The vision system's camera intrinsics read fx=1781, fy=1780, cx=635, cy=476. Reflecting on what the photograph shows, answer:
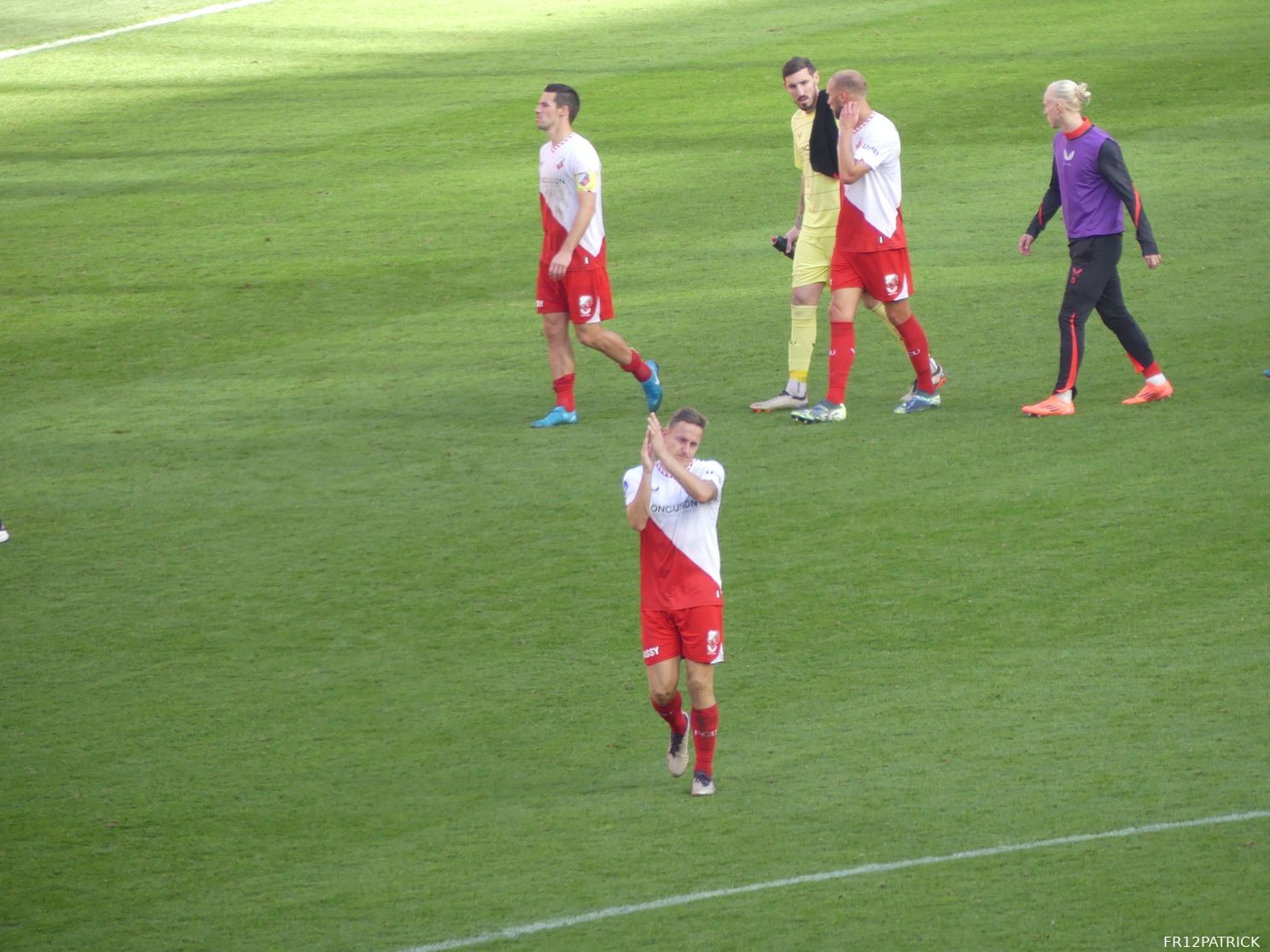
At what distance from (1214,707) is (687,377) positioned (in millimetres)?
5687

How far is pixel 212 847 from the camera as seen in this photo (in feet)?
22.1

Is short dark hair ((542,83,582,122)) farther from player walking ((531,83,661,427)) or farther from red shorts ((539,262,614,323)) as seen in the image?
red shorts ((539,262,614,323))

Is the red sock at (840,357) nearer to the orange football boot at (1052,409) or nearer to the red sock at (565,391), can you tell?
the orange football boot at (1052,409)

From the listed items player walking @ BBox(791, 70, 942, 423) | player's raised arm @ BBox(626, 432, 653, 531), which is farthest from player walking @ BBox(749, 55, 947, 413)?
player's raised arm @ BBox(626, 432, 653, 531)

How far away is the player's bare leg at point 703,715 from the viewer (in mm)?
6852

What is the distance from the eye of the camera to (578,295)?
11102mm

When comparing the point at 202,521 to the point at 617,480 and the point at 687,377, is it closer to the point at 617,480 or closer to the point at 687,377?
the point at 617,480

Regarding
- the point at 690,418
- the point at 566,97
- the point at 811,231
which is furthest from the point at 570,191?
the point at 690,418

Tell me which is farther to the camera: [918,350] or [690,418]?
[918,350]

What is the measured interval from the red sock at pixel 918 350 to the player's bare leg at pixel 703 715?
4.45 meters

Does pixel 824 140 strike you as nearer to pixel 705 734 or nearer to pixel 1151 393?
pixel 1151 393

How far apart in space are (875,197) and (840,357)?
1.00 m

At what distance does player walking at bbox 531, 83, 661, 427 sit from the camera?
1088 centimetres

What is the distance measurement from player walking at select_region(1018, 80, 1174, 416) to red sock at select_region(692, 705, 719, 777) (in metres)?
4.86
